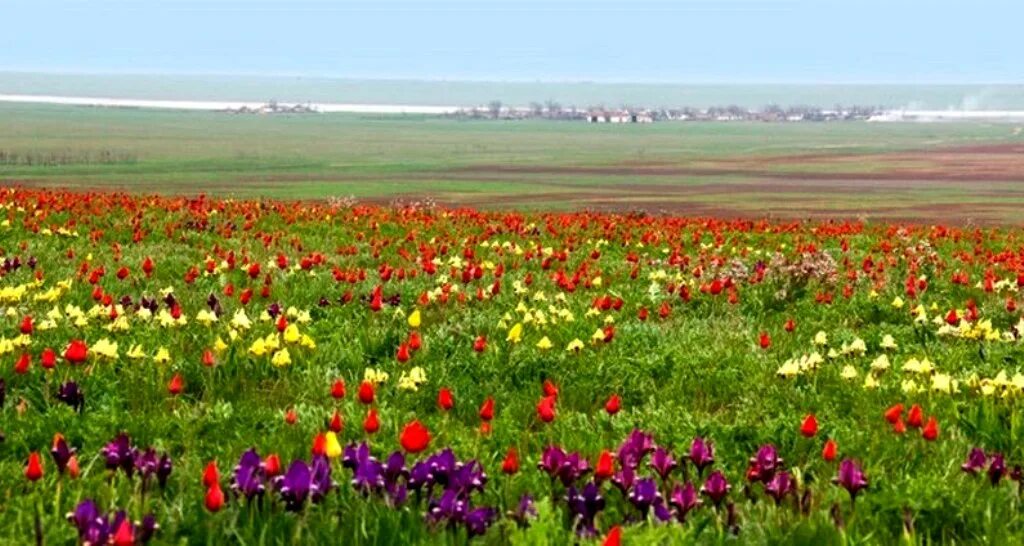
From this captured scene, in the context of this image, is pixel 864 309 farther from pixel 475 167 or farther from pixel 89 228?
pixel 475 167

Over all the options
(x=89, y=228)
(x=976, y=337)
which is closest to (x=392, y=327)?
(x=976, y=337)

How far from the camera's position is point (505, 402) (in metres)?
8.02

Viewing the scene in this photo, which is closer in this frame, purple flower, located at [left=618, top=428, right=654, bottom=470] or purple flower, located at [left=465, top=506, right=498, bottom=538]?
purple flower, located at [left=465, top=506, right=498, bottom=538]

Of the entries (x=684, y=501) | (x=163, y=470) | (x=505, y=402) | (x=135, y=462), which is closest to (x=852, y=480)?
(x=684, y=501)

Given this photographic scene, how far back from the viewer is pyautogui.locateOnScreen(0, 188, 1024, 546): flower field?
489cm

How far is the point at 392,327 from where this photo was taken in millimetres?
10156

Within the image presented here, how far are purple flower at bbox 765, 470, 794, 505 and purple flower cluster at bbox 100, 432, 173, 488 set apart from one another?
255 centimetres

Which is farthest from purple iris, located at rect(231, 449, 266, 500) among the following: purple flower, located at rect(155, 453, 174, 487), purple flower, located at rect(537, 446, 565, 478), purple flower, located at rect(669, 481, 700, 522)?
purple flower, located at rect(669, 481, 700, 522)

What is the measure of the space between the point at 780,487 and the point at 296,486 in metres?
2.00

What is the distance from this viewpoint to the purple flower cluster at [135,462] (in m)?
5.20

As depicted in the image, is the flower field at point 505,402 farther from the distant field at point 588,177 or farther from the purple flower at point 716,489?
the distant field at point 588,177

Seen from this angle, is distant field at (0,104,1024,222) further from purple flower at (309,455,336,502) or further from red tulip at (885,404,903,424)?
purple flower at (309,455,336,502)

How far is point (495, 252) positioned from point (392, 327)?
6.75 meters

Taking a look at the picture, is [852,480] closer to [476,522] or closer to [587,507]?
[587,507]
